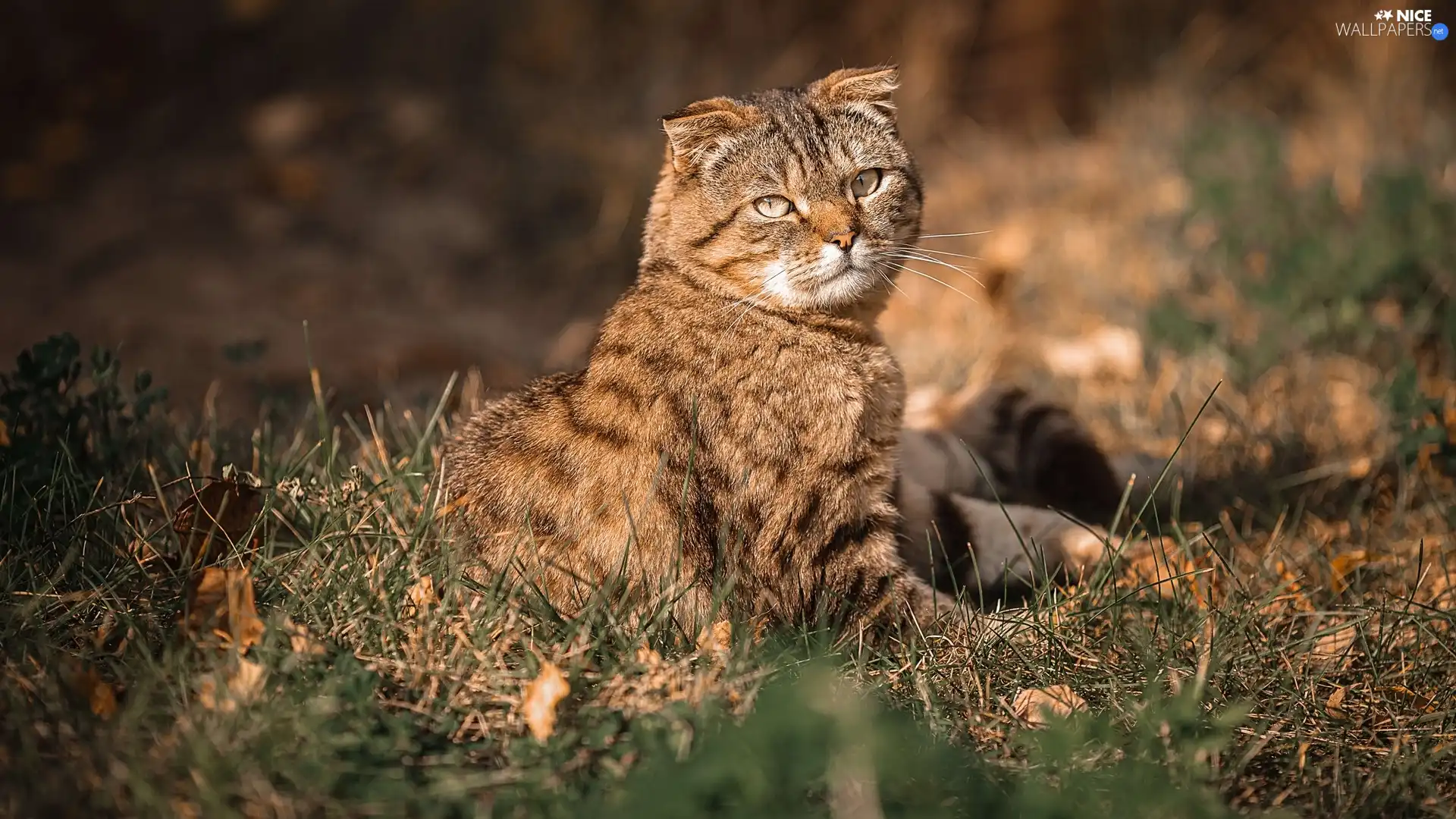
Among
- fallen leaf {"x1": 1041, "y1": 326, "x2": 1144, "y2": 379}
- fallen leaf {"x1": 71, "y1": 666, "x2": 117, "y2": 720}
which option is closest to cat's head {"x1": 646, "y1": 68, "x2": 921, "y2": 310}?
fallen leaf {"x1": 71, "y1": 666, "x2": 117, "y2": 720}

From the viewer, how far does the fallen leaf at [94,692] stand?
2.09 meters

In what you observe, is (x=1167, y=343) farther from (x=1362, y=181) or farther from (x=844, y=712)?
(x=844, y=712)

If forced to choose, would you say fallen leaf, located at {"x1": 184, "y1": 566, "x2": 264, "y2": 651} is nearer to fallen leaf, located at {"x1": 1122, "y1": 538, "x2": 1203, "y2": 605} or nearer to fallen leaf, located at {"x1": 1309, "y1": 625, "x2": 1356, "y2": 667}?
fallen leaf, located at {"x1": 1122, "y1": 538, "x2": 1203, "y2": 605}

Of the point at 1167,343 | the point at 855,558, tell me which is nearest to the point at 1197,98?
the point at 1167,343

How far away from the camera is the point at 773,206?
2963mm

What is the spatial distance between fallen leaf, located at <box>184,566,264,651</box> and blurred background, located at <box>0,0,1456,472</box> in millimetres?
2452

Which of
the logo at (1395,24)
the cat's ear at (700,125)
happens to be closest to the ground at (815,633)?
the cat's ear at (700,125)

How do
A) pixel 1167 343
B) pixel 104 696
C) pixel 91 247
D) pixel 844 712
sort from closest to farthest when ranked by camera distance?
pixel 844 712, pixel 104 696, pixel 1167 343, pixel 91 247

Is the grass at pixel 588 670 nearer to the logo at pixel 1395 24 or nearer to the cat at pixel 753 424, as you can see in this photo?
the cat at pixel 753 424

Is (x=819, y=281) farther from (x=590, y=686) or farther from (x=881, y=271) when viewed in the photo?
(x=590, y=686)

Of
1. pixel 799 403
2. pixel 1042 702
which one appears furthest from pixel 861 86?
pixel 1042 702

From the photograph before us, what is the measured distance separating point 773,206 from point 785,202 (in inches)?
1.3

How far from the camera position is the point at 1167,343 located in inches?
187

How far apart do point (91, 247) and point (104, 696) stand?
5205 mm
